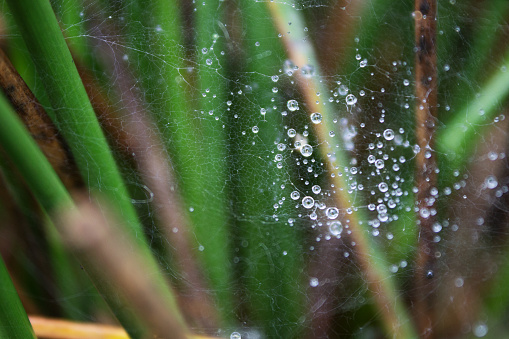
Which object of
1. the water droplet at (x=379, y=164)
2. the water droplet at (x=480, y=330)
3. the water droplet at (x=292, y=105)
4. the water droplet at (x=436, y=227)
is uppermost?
the water droplet at (x=292, y=105)

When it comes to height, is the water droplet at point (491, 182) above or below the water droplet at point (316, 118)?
below

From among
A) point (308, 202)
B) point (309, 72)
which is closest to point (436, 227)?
point (308, 202)

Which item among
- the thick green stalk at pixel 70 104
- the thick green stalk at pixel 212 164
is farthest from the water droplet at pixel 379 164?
the thick green stalk at pixel 70 104

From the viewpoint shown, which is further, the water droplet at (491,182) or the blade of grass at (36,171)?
the water droplet at (491,182)

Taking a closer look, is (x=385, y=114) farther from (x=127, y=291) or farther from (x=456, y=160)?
(x=127, y=291)

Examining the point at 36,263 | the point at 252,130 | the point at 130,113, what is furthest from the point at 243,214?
the point at 36,263

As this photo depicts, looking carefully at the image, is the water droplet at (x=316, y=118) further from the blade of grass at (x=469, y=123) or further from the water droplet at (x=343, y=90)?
the blade of grass at (x=469, y=123)

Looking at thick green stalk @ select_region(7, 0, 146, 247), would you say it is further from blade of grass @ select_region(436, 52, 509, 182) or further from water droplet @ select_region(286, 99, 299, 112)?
blade of grass @ select_region(436, 52, 509, 182)
